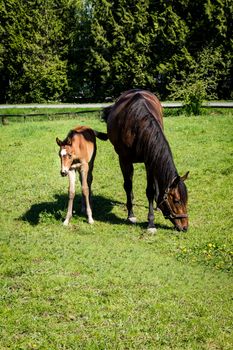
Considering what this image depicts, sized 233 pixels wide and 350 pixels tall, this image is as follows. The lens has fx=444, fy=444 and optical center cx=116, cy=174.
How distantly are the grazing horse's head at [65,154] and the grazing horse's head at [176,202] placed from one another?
1.98 metres

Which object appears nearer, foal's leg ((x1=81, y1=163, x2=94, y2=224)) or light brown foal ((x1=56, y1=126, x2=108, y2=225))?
light brown foal ((x1=56, y1=126, x2=108, y2=225))

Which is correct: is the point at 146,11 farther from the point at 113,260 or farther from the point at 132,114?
the point at 113,260

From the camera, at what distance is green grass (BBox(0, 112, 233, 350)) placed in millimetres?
5512

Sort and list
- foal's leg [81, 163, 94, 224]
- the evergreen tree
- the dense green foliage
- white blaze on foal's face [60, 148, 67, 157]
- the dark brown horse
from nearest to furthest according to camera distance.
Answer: the dark brown horse, white blaze on foal's face [60, 148, 67, 157], foal's leg [81, 163, 94, 224], the dense green foliage, the evergreen tree

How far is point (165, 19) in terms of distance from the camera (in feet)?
128

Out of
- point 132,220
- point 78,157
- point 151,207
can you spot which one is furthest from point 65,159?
point 132,220

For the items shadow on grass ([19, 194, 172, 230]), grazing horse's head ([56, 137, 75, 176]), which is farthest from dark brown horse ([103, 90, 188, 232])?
grazing horse's head ([56, 137, 75, 176])

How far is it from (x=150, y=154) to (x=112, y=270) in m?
2.66

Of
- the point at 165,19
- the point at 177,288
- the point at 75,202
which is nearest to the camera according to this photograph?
the point at 177,288

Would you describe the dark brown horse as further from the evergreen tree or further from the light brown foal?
the evergreen tree

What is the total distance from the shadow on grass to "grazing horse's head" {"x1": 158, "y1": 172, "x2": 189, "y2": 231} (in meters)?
0.76

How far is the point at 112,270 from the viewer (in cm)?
732

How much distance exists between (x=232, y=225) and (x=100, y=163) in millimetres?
6903

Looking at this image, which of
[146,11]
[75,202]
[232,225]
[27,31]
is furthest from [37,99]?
[232,225]
